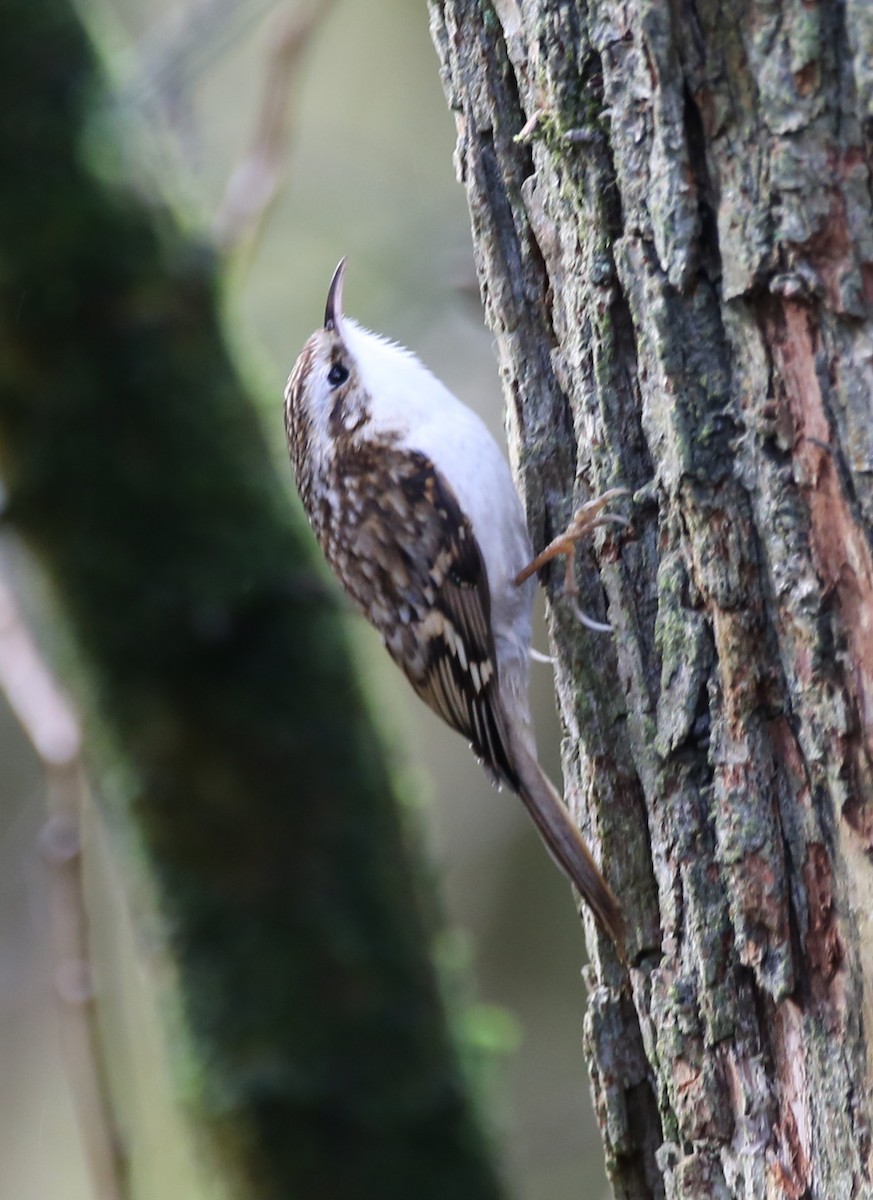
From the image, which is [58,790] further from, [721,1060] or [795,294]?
[795,294]

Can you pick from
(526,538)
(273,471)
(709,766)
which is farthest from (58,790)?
(709,766)

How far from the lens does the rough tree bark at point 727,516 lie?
1329 mm

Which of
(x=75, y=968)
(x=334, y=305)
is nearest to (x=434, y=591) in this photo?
(x=334, y=305)

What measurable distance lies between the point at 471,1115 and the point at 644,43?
1.96m

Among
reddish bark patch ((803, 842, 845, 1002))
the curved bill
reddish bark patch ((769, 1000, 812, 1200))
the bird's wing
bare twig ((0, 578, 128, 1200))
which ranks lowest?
reddish bark patch ((769, 1000, 812, 1200))

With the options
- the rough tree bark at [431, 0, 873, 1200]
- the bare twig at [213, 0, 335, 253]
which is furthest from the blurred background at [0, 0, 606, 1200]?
the rough tree bark at [431, 0, 873, 1200]

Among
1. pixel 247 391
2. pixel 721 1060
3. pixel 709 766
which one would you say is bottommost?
pixel 721 1060

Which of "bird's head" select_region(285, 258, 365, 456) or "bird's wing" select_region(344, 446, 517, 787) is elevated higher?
"bird's head" select_region(285, 258, 365, 456)

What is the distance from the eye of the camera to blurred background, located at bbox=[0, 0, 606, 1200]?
3.84m

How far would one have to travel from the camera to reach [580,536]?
1.88 m

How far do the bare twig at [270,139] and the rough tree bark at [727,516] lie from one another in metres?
0.79

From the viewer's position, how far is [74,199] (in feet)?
7.61

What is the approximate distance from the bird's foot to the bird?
0.90 ft

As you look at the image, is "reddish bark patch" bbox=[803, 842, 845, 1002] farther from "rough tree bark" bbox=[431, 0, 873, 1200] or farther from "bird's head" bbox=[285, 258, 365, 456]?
"bird's head" bbox=[285, 258, 365, 456]
